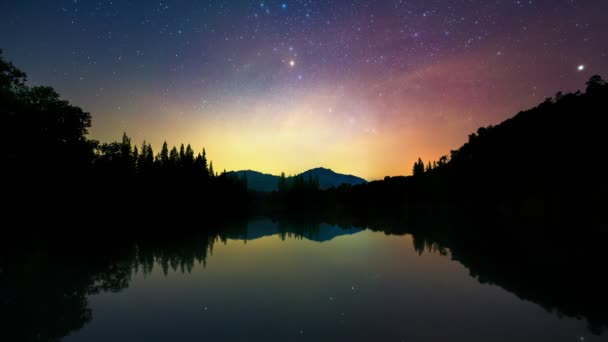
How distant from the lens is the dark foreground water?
7863mm

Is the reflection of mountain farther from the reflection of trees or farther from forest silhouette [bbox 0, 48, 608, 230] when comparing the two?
forest silhouette [bbox 0, 48, 608, 230]

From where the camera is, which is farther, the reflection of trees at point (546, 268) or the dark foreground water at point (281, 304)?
the reflection of trees at point (546, 268)

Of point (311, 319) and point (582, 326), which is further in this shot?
point (311, 319)

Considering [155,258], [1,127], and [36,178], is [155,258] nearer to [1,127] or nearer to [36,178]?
[1,127]

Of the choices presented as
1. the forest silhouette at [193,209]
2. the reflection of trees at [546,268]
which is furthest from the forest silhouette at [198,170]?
A: the reflection of trees at [546,268]

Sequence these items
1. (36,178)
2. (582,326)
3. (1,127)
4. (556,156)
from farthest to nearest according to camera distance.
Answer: (556,156), (36,178), (1,127), (582,326)

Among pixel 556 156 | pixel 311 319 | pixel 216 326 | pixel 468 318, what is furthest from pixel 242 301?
pixel 556 156

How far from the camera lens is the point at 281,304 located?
1009 cm

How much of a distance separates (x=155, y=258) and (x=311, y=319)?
507 inches

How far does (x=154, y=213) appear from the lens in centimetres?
6078

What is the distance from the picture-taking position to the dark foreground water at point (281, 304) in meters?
7.86

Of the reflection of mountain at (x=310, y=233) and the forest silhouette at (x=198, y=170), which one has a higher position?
the forest silhouette at (x=198, y=170)

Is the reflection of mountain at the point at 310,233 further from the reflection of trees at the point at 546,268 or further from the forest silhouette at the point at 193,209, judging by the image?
the reflection of trees at the point at 546,268

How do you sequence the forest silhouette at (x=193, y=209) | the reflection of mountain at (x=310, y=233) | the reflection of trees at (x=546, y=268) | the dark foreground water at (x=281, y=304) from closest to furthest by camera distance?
the dark foreground water at (x=281, y=304)
the reflection of trees at (x=546, y=268)
the forest silhouette at (x=193, y=209)
the reflection of mountain at (x=310, y=233)
